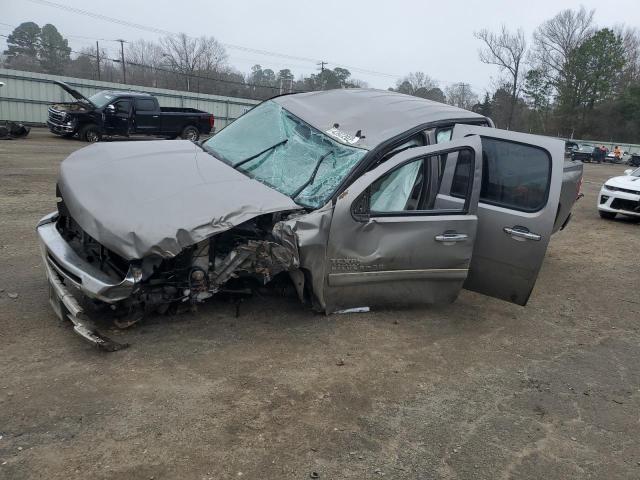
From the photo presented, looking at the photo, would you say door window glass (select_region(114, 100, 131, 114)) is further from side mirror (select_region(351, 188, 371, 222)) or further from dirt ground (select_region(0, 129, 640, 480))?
side mirror (select_region(351, 188, 371, 222))

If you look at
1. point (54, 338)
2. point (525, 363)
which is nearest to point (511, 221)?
point (525, 363)

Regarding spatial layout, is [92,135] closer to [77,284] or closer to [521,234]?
[77,284]

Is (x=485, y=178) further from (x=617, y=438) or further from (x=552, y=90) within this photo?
(x=552, y=90)

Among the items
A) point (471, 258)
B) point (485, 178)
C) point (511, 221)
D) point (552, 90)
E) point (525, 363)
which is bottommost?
point (525, 363)

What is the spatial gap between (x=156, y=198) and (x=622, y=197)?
10024mm

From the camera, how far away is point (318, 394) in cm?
319

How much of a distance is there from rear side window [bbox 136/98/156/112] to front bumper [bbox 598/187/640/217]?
14.7 meters

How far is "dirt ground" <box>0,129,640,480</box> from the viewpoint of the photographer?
101 inches

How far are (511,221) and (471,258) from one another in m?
0.45

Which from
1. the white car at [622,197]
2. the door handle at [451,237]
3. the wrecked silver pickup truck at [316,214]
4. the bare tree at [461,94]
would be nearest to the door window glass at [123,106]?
the wrecked silver pickup truck at [316,214]

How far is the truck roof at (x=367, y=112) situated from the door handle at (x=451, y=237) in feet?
3.06

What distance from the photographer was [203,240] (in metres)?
3.38

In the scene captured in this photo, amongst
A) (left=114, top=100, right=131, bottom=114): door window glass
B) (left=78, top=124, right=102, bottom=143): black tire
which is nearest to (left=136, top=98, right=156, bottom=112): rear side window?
(left=114, top=100, right=131, bottom=114): door window glass

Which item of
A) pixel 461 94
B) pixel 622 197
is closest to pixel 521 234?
pixel 622 197
